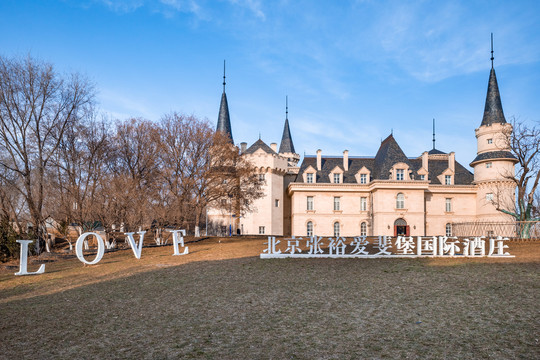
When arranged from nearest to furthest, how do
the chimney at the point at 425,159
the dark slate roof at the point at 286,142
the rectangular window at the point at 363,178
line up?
the rectangular window at the point at 363,178
the chimney at the point at 425,159
the dark slate roof at the point at 286,142

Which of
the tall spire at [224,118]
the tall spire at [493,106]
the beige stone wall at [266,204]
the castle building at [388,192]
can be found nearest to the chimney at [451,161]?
the castle building at [388,192]

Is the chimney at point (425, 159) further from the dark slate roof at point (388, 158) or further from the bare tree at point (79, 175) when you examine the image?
the bare tree at point (79, 175)

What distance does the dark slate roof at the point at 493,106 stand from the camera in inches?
1688

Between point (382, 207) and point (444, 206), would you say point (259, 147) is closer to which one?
point (382, 207)

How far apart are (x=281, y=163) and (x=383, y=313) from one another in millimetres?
37220

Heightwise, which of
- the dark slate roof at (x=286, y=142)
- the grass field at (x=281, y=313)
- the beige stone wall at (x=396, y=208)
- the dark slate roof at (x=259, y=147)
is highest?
the dark slate roof at (x=286, y=142)

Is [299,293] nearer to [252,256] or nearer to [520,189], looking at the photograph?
[252,256]

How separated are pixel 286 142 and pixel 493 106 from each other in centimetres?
3032

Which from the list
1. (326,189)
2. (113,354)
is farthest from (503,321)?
(326,189)

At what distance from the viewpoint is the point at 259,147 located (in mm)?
45531

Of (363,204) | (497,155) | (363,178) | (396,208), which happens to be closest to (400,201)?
(396,208)

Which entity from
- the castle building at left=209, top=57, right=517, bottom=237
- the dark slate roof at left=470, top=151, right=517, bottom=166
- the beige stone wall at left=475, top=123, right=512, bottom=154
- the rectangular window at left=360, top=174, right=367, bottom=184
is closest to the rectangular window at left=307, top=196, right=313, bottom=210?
the castle building at left=209, top=57, right=517, bottom=237

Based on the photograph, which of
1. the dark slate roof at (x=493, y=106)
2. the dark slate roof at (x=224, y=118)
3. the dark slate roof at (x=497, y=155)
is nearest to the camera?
the dark slate roof at (x=497, y=155)

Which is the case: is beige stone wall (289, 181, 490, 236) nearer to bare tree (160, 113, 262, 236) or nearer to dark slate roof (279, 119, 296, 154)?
bare tree (160, 113, 262, 236)
